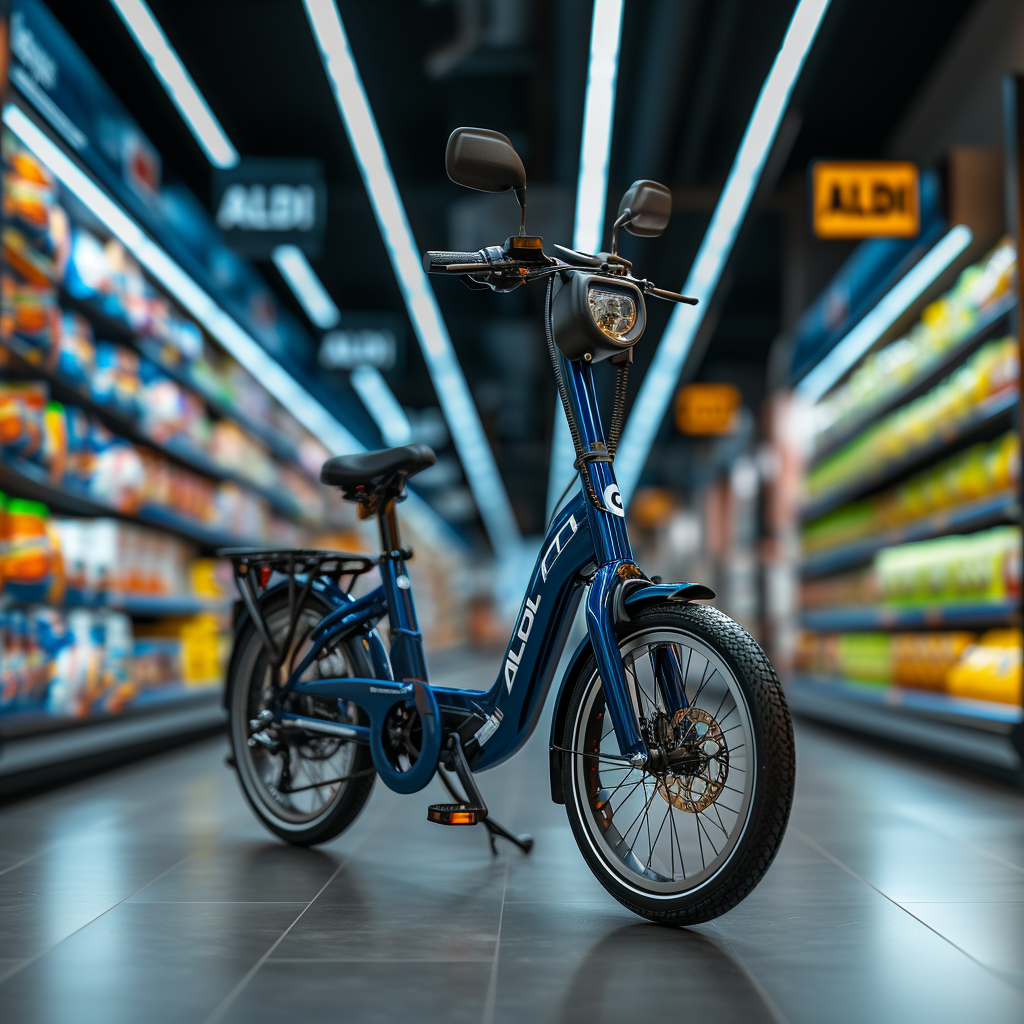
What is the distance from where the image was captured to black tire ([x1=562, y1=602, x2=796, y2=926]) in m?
2.05

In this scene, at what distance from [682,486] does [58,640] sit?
62.2 feet

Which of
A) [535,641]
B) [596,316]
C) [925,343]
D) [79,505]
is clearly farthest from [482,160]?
[925,343]

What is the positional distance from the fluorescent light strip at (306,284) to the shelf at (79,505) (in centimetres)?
221

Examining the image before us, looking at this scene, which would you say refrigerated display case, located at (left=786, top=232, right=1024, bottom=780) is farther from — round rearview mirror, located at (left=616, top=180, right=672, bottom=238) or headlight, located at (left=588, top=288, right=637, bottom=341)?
headlight, located at (left=588, top=288, right=637, bottom=341)

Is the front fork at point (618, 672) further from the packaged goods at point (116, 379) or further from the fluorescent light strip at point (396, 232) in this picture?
the packaged goods at point (116, 379)

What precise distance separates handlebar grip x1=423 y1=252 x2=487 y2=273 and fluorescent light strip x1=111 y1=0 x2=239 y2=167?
8.76ft

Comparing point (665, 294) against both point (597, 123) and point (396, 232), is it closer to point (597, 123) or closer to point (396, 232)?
point (597, 123)

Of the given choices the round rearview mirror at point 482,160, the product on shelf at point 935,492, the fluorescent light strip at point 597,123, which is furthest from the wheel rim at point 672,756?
the product on shelf at point 935,492

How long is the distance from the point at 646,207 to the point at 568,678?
1.05 meters

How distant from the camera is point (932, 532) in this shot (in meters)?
5.43

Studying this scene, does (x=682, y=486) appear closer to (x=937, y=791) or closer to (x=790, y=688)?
(x=790, y=688)

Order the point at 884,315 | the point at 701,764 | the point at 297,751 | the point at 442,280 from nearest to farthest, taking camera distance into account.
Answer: the point at 701,764
the point at 297,751
the point at 884,315
the point at 442,280

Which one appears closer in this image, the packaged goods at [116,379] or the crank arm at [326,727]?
the crank arm at [326,727]

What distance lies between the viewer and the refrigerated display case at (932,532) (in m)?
4.66
